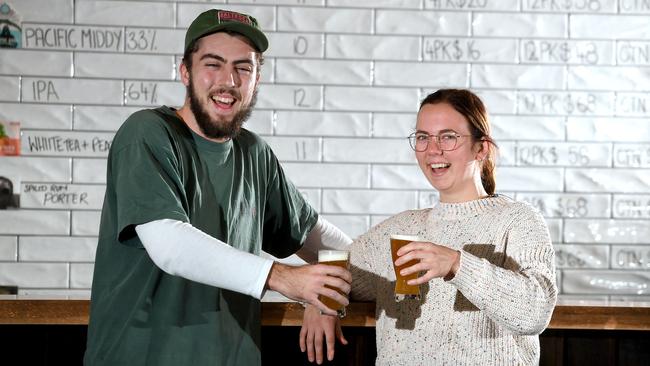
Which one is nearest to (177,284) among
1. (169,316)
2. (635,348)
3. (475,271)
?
(169,316)

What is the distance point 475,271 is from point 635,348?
3.39 feet

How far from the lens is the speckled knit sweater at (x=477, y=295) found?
6.52 feet

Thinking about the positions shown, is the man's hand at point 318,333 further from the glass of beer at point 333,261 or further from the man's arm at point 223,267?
the man's arm at point 223,267

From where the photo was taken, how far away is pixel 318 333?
2447 millimetres

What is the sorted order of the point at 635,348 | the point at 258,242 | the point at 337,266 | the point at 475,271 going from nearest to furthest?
the point at 475,271, the point at 337,266, the point at 258,242, the point at 635,348

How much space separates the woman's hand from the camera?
1968mm

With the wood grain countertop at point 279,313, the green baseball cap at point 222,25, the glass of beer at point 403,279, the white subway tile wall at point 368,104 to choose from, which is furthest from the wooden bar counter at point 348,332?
the white subway tile wall at point 368,104

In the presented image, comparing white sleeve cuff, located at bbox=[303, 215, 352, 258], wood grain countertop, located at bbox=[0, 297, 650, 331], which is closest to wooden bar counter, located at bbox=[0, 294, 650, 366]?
wood grain countertop, located at bbox=[0, 297, 650, 331]

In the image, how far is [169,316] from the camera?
2.15 m

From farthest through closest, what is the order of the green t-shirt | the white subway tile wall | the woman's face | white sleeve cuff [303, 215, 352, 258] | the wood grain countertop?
the white subway tile wall
white sleeve cuff [303, 215, 352, 258]
the wood grain countertop
the woman's face
the green t-shirt

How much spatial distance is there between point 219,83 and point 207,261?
541 millimetres

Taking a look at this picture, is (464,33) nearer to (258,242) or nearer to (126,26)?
(126,26)

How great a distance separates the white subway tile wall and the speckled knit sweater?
194cm

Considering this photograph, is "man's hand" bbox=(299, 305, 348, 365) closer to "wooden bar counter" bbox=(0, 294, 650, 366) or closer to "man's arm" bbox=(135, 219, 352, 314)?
"wooden bar counter" bbox=(0, 294, 650, 366)
